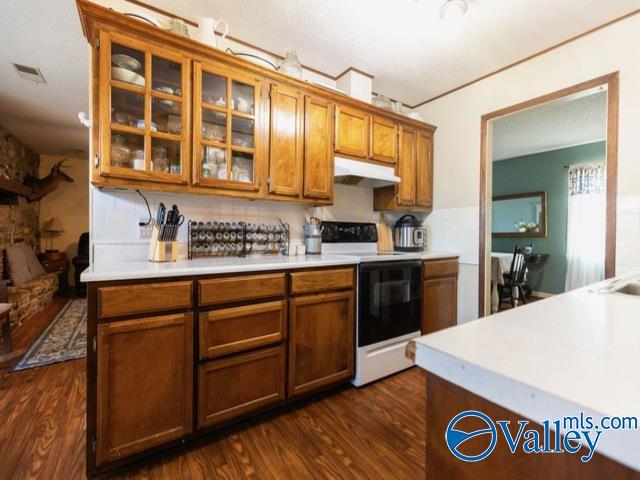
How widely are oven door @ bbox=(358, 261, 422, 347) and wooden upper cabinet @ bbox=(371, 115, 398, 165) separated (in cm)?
101

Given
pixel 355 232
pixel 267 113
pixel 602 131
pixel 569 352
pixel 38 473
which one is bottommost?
pixel 38 473

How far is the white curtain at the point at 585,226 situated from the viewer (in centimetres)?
440

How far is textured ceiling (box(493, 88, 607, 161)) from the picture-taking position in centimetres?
326

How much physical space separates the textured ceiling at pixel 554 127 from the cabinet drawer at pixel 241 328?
278 centimetres

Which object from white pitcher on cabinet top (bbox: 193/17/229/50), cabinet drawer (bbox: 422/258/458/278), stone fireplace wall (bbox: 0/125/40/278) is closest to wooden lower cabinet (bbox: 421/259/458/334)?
cabinet drawer (bbox: 422/258/458/278)

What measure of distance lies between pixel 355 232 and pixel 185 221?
4.80 feet

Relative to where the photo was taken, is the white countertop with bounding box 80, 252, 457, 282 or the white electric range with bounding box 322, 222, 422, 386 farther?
the white electric range with bounding box 322, 222, 422, 386

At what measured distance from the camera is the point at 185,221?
2006mm

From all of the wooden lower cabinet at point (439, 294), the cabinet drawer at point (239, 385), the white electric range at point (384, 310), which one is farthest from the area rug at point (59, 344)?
the wooden lower cabinet at point (439, 294)

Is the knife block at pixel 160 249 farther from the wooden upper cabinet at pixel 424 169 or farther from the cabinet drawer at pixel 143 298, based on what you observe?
the wooden upper cabinet at pixel 424 169

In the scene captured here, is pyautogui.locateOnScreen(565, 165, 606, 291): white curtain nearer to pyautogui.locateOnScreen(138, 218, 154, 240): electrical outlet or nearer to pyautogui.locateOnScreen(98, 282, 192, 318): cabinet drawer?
pyautogui.locateOnScreen(98, 282, 192, 318): cabinet drawer

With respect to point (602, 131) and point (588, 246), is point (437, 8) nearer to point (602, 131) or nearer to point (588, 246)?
point (602, 131)

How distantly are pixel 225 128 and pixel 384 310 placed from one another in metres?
1.70

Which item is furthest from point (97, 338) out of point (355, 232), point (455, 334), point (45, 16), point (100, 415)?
point (45, 16)
